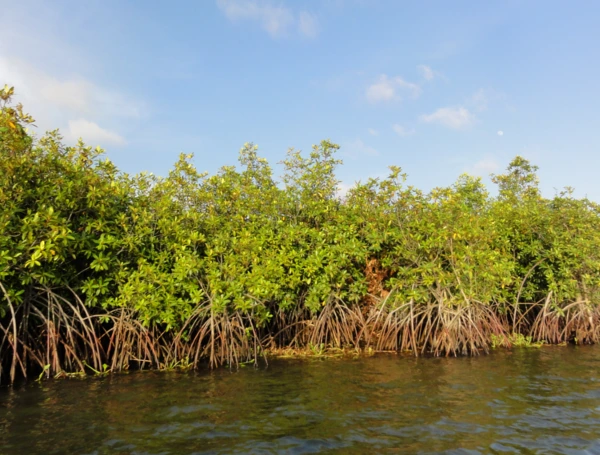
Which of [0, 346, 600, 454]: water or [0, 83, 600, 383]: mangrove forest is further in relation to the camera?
[0, 83, 600, 383]: mangrove forest

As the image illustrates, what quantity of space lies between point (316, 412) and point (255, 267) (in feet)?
13.7

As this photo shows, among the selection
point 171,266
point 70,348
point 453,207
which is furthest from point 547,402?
point 70,348

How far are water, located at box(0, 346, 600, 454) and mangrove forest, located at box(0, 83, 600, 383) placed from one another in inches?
48.3

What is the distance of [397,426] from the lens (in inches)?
229

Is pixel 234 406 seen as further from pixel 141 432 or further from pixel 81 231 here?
pixel 81 231

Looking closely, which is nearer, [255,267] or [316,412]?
[316,412]

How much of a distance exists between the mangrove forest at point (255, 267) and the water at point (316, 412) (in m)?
1.23

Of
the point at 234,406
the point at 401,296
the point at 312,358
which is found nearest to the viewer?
the point at 234,406

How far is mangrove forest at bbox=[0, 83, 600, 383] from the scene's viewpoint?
8.51 metres

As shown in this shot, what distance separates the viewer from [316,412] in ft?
21.1

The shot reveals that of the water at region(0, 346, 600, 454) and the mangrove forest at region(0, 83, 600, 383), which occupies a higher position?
the mangrove forest at region(0, 83, 600, 383)

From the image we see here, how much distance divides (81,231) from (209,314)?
3295mm

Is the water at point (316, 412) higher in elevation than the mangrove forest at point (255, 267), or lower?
lower

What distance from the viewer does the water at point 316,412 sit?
17.2 ft
